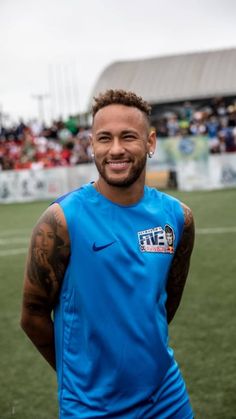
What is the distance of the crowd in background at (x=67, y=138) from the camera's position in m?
25.2

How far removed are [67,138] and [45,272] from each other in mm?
25692

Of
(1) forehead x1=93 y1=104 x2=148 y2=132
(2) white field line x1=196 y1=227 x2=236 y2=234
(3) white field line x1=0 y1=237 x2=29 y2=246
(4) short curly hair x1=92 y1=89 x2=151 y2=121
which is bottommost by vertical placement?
(3) white field line x1=0 y1=237 x2=29 y2=246

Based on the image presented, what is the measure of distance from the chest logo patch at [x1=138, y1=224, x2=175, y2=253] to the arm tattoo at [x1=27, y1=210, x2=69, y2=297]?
1.01 ft

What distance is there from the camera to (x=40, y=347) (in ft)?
9.75

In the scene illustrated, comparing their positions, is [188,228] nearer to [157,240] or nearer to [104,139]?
[157,240]

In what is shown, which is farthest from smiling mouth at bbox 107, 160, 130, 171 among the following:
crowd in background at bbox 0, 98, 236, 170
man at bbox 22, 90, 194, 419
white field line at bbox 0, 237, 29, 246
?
crowd in background at bbox 0, 98, 236, 170

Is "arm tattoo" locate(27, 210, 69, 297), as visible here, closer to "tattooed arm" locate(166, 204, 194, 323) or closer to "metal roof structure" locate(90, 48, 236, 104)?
"tattooed arm" locate(166, 204, 194, 323)

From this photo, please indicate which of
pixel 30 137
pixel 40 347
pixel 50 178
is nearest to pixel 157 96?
pixel 30 137

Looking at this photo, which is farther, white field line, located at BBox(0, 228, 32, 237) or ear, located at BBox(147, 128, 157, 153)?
white field line, located at BBox(0, 228, 32, 237)

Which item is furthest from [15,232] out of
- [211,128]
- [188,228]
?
[211,128]

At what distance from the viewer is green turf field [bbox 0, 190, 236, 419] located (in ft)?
15.9

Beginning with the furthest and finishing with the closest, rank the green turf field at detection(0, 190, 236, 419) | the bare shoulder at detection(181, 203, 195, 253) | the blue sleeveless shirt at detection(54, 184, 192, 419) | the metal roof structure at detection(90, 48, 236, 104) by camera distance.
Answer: the metal roof structure at detection(90, 48, 236, 104) → the green turf field at detection(0, 190, 236, 419) → the bare shoulder at detection(181, 203, 195, 253) → the blue sleeveless shirt at detection(54, 184, 192, 419)

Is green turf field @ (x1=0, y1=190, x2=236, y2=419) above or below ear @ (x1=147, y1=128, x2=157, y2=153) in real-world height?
below

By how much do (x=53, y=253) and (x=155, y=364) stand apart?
0.60 metres
